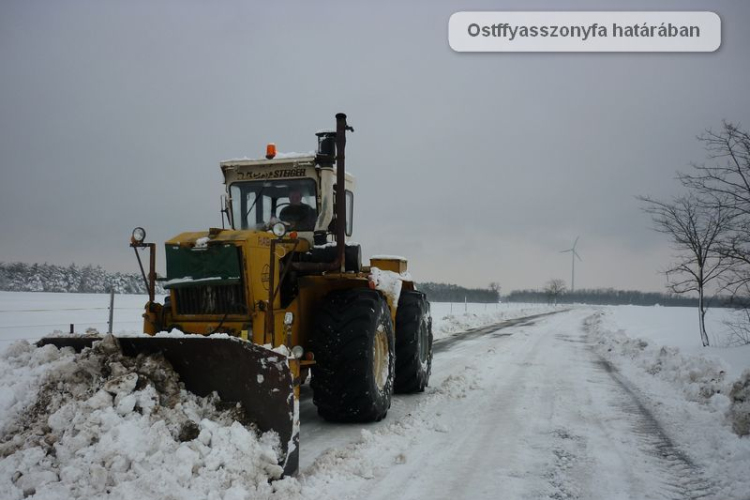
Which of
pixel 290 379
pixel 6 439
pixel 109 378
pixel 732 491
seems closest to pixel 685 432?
pixel 732 491

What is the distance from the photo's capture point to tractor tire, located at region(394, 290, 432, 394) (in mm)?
7367

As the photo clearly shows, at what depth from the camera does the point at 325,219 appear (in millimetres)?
6262

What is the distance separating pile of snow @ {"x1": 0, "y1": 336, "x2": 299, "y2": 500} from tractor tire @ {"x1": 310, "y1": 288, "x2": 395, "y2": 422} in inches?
60.2

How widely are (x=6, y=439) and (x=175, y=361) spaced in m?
1.11

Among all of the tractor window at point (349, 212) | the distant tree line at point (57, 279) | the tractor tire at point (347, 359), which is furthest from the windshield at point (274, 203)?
the distant tree line at point (57, 279)

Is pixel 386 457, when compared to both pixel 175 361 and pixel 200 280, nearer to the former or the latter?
pixel 175 361

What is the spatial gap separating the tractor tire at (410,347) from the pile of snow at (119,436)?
382 centimetres

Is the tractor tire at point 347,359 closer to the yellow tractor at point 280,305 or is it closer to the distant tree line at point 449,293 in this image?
the yellow tractor at point 280,305

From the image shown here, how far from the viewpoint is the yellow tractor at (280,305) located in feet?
12.7

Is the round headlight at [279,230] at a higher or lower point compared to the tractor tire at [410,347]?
higher

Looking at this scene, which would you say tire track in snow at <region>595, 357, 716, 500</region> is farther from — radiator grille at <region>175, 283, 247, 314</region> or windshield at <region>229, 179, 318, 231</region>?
windshield at <region>229, 179, 318, 231</region>

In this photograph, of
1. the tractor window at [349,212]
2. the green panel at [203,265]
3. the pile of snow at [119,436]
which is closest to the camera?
the pile of snow at [119,436]

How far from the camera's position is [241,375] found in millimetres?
3871

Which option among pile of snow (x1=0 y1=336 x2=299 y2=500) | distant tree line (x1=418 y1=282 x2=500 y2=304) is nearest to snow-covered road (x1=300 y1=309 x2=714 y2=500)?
pile of snow (x1=0 y1=336 x2=299 y2=500)
